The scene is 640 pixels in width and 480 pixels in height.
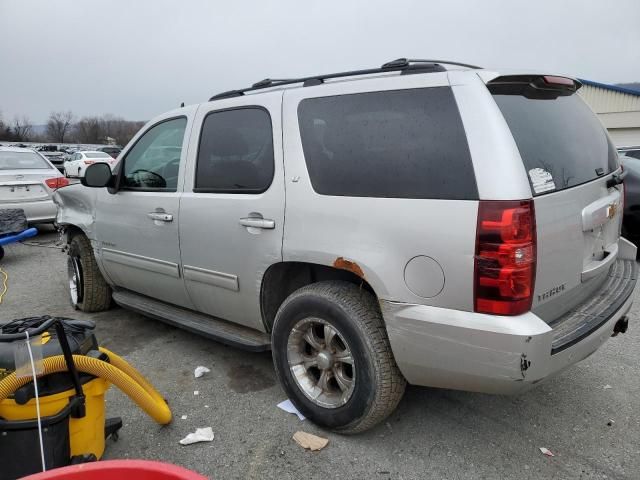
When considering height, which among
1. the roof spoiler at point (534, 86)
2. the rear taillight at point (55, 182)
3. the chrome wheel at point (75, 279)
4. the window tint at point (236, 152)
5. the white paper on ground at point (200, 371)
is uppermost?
the roof spoiler at point (534, 86)

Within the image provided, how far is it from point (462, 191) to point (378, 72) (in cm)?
93

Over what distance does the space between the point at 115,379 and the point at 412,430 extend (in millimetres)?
1644

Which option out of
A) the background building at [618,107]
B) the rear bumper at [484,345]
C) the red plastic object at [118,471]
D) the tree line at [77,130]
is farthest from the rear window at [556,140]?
the tree line at [77,130]

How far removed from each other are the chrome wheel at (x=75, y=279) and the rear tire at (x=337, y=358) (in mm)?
2761

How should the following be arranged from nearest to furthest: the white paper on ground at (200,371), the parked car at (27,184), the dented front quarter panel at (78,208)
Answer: the white paper on ground at (200,371) < the dented front quarter panel at (78,208) < the parked car at (27,184)

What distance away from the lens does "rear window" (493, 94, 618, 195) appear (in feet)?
7.13

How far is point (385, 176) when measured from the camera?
2.35 metres

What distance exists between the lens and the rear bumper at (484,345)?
6.56 feet

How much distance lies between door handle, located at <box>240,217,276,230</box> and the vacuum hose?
41.0 inches

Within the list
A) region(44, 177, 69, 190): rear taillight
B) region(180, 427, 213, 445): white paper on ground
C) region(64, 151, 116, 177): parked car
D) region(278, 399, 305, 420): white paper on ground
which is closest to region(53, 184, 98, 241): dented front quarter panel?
region(180, 427, 213, 445): white paper on ground

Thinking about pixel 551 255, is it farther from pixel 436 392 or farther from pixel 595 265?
pixel 436 392

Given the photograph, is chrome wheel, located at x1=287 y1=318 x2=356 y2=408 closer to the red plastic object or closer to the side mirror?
the red plastic object

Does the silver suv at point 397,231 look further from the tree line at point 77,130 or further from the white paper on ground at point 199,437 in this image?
the tree line at point 77,130

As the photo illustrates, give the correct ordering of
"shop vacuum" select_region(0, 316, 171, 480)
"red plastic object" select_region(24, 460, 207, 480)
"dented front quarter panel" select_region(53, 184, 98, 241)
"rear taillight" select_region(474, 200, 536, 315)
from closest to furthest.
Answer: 1. "red plastic object" select_region(24, 460, 207, 480)
2. "rear taillight" select_region(474, 200, 536, 315)
3. "shop vacuum" select_region(0, 316, 171, 480)
4. "dented front quarter panel" select_region(53, 184, 98, 241)
